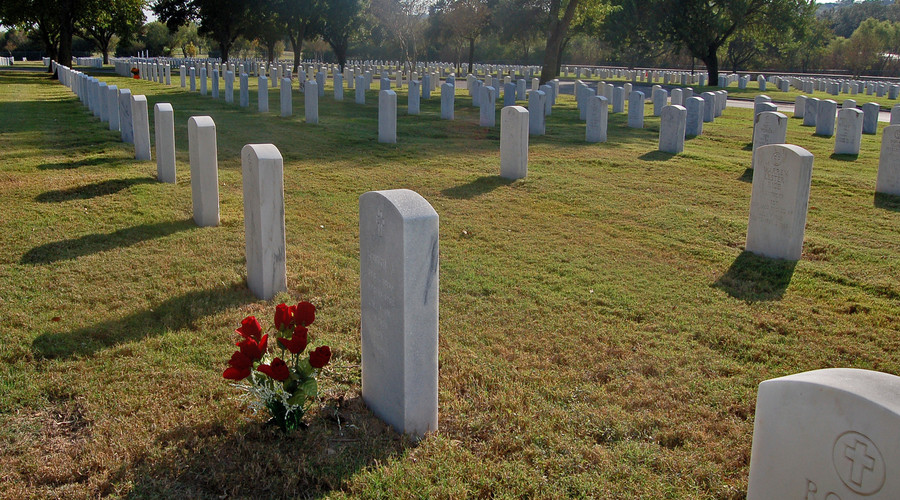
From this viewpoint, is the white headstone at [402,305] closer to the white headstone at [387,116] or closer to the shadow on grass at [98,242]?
the shadow on grass at [98,242]

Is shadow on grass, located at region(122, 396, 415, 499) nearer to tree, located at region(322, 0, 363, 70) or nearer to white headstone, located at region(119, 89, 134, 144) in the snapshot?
white headstone, located at region(119, 89, 134, 144)

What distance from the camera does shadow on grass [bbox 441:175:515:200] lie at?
1027 cm

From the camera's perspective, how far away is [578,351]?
5.08m

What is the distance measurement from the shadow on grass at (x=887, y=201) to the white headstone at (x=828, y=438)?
8909mm

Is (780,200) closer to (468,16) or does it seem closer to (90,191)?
(90,191)

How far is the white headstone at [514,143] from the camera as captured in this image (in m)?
11.2

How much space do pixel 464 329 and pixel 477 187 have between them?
5.59 m

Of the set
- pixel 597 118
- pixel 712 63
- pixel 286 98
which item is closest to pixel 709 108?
pixel 597 118

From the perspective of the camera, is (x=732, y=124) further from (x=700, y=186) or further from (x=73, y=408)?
(x=73, y=408)

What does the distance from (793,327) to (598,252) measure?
93.6 inches

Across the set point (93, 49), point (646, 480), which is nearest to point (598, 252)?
point (646, 480)

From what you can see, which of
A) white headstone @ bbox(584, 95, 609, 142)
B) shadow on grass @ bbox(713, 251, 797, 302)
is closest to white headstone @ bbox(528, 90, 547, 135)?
white headstone @ bbox(584, 95, 609, 142)

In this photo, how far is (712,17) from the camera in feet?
135

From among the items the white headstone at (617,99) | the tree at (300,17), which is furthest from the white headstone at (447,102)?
the tree at (300,17)
